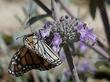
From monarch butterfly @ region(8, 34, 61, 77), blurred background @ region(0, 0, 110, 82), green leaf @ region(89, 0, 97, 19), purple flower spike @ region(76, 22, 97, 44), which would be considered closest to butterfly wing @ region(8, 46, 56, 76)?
monarch butterfly @ region(8, 34, 61, 77)

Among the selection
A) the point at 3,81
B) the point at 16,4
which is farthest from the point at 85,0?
the point at 3,81

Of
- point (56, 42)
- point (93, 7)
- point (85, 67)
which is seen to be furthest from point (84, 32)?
point (85, 67)

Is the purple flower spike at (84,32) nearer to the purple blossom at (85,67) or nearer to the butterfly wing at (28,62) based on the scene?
the butterfly wing at (28,62)

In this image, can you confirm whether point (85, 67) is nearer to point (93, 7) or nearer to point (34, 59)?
point (93, 7)

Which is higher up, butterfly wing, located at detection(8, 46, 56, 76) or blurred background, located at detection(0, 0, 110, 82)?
butterfly wing, located at detection(8, 46, 56, 76)

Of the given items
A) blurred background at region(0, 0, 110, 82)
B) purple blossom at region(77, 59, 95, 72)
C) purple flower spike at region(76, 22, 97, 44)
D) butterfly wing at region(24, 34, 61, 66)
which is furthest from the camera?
purple blossom at region(77, 59, 95, 72)

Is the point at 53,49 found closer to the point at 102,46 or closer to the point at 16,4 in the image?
the point at 102,46

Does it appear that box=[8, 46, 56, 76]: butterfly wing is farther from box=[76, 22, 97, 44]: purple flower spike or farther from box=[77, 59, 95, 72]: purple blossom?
box=[77, 59, 95, 72]: purple blossom
